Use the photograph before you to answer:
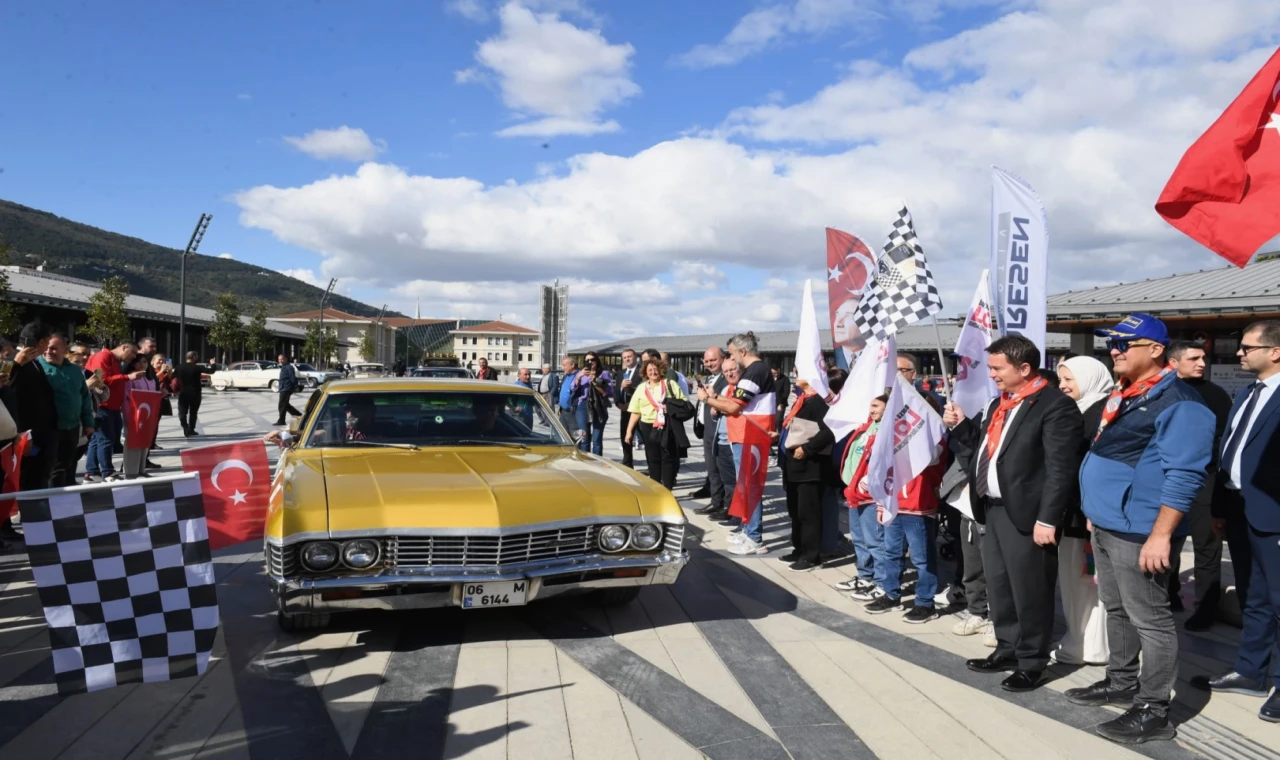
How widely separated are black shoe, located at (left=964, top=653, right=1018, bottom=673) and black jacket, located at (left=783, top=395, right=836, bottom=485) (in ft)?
7.63

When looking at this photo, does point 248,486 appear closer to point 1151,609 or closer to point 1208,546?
point 1151,609

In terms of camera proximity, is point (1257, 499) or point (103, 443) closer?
point (1257, 499)

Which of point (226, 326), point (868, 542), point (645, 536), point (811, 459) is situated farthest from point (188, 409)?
point (226, 326)

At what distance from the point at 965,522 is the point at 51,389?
23.7 feet

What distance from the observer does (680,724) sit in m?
3.77

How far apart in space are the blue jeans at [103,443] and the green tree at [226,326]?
1901 inches

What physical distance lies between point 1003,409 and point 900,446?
1.13m

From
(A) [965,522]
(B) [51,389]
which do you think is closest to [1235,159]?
(A) [965,522]

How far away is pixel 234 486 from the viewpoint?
4.92 metres

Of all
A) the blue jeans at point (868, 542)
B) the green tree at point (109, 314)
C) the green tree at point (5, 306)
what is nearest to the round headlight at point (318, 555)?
the blue jeans at point (868, 542)

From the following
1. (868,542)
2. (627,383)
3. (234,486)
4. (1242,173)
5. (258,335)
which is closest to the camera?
(1242,173)

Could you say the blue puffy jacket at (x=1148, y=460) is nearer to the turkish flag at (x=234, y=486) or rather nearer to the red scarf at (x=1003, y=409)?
the red scarf at (x=1003, y=409)

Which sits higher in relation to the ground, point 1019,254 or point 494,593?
point 1019,254

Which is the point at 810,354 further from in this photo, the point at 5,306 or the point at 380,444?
the point at 5,306
